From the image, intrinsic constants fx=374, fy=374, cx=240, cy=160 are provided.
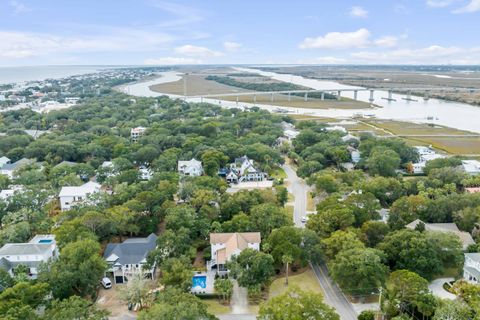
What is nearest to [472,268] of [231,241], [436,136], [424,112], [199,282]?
[231,241]

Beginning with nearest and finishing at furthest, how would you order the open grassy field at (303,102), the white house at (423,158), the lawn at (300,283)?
1. the lawn at (300,283)
2. the white house at (423,158)
3. the open grassy field at (303,102)

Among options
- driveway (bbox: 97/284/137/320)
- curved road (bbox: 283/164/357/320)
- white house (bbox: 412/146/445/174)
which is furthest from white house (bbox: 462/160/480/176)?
driveway (bbox: 97/284/137/320)

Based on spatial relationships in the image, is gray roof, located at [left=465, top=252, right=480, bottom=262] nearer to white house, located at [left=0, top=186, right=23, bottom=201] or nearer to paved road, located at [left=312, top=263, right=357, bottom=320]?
paved road, located at [left=312, top=263, right=357, bottom=320]

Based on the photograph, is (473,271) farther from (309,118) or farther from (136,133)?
(309,118)

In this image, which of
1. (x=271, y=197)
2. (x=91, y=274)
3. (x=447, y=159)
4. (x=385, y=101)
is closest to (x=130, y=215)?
(x=91, y=274)

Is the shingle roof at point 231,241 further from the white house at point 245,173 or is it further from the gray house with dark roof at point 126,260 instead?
the white house at point 245,173

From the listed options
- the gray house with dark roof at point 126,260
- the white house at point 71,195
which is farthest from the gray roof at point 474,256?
the white house at point 71,195
